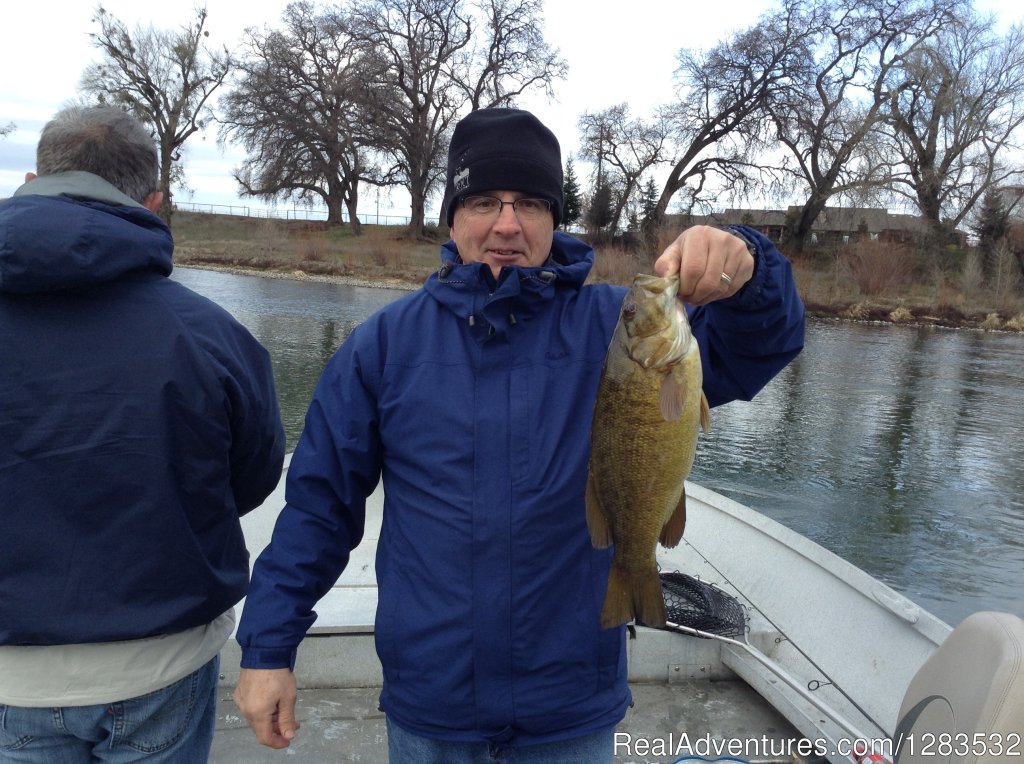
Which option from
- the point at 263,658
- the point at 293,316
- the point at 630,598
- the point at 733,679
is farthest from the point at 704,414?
the point at 293,316

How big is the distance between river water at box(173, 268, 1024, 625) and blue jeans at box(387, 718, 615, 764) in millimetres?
5696

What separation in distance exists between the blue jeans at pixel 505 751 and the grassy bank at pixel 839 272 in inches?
953

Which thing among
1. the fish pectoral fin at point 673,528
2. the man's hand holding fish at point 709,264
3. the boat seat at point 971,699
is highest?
the man's hand holding fish at point 709,264

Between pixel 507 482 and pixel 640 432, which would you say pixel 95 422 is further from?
pixel 640 432

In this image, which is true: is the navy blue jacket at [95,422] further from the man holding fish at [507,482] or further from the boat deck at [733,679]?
the boat deck at [733,679]

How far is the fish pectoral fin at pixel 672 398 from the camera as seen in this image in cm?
189

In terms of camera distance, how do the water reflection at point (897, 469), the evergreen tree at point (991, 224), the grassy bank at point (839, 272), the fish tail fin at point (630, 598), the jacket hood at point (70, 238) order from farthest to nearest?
the evergreen tree at point (991, 224) → the grassy bank at point (839, 272) → the water reflection at point (897, 469) → the fish tail fin at point (630, 598) → the jacket hood at point (70, 238)

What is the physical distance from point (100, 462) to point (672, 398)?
4.38ft

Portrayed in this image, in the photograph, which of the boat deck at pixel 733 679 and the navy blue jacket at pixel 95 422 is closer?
the navy blue jacket at pixel 95 422

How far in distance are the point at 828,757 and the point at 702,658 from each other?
774 millimetres

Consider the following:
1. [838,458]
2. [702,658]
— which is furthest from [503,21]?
[702,658]

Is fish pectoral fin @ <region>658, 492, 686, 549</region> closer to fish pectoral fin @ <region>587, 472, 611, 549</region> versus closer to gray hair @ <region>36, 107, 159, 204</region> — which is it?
fish pectoral fin @ <region>587, 472, 611, 549</region>

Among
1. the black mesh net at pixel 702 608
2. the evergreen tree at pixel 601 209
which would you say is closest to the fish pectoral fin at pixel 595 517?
the black mesh net at pixel 702 608

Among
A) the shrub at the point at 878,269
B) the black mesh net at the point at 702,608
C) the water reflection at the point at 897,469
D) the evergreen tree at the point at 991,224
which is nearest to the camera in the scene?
the black mesh net at the point at 702,608
